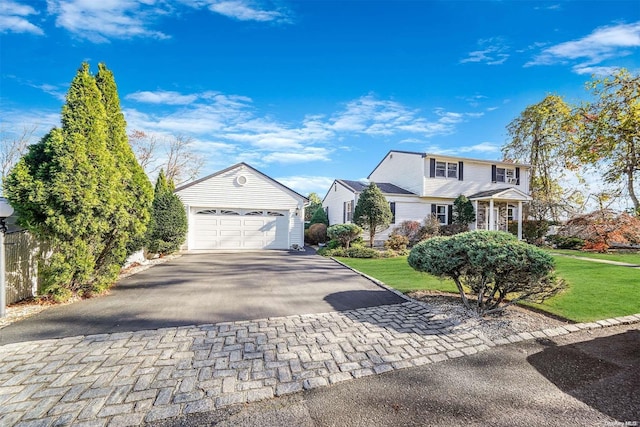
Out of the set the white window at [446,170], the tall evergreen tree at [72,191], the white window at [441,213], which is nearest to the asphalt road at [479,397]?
the tall evergreen tree at [72,191]

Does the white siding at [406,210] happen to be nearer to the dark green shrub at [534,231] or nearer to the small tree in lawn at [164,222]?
the dark green shrub at [534,231]

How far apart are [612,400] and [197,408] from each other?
12.7 ft

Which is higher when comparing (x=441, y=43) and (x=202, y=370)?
(x=441, y=43)

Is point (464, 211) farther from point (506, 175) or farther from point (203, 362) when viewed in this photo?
point (203, 362)

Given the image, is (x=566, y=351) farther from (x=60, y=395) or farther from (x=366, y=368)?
(x=60, y=395)

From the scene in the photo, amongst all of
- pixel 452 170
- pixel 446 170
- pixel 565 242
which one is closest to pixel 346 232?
pixel 446 170

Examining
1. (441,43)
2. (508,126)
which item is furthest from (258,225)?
(508,126)

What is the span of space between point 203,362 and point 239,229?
12949mm

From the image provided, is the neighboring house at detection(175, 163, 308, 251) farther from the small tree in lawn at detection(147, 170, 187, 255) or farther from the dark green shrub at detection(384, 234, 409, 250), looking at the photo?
the dark green shrub at detection(384, 234, 409, 250)

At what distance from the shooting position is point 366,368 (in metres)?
3.07

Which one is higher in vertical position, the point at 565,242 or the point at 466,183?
the point at 466,183

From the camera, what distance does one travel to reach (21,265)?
212 inches

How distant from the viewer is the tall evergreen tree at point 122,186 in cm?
614

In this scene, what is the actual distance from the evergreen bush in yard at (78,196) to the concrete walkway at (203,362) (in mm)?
2236
